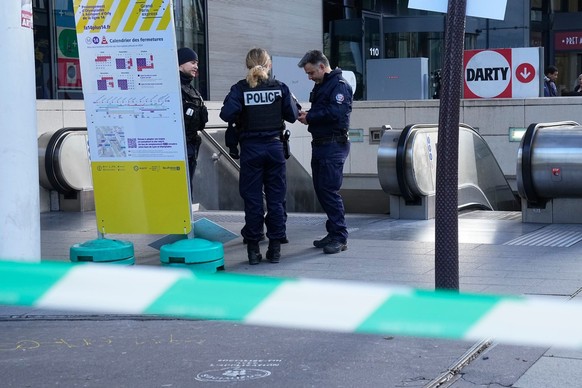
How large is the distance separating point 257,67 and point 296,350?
3187 mm

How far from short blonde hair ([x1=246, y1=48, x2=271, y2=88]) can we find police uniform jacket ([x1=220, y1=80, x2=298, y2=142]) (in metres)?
0.05

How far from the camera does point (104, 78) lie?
25.8ft

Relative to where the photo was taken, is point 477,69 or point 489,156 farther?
point 477,69

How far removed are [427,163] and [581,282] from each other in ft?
14.9

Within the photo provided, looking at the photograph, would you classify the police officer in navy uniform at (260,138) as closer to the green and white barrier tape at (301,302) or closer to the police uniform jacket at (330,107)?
the police uniform jacket at (330,107)

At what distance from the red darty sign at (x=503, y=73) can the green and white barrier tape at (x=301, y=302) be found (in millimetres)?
14266

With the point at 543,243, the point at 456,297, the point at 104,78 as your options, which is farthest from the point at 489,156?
the point at 456,297

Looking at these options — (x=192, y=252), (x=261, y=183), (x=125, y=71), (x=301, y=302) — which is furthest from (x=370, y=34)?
(x=301, y=302)

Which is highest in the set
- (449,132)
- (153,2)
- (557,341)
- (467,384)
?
(153,2)

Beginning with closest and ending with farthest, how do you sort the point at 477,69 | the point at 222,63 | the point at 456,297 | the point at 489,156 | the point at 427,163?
the point at 456,297, the point at 427,163, the point at 489,156, the point at 477,69, the point at 222,63

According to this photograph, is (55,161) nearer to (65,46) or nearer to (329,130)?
(329,130)

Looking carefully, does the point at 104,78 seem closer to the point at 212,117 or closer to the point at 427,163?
the point at 427,163

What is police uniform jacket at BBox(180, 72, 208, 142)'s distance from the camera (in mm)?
9078

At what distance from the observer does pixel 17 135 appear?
707 centimetres
